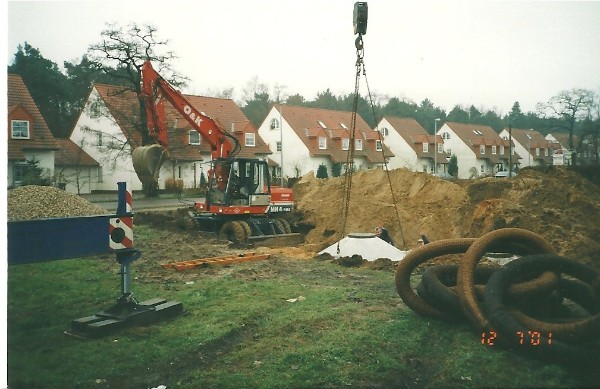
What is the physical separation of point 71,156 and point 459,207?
9732 mm

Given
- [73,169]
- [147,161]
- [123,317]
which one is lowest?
[123,317]

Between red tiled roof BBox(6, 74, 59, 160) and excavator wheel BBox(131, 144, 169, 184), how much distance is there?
217 cm

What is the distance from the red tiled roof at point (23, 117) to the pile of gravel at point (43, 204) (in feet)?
1.71

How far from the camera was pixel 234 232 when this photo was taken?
40.7ft

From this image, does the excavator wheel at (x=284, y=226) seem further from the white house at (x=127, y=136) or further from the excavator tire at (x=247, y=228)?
the white house at (x=127, y=136)

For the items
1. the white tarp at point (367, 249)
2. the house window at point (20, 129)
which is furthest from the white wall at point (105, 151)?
the white tarp at point (367, 249)

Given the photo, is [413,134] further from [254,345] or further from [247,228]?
[254,345]

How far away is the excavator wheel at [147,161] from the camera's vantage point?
918cm

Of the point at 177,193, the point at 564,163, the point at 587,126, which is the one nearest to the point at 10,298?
the point at 177,193

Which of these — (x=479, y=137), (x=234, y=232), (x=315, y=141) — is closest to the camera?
(x=234, y=232)

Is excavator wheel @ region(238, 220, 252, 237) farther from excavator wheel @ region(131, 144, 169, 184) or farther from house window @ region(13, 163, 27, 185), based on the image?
house window @ region(13, 163, 27, 185)

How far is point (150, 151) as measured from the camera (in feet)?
30.7

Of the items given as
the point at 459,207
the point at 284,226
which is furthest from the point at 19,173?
the point at 459,207

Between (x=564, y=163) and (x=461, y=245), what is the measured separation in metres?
3.10
